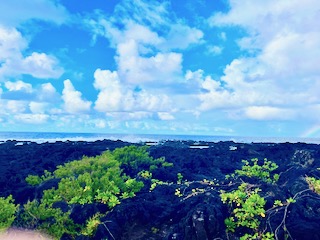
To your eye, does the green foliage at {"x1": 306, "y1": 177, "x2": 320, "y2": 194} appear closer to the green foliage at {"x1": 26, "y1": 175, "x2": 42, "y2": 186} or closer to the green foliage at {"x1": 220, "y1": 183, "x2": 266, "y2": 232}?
Result: the green foliage at {"x1": 220, "y1": 183, "x2": 266, "y2": 232}

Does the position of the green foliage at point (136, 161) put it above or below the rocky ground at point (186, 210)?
above

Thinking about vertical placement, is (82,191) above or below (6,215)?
above

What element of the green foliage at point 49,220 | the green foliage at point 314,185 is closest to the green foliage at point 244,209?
the green foliage at point 314,185

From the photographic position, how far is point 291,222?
40.5 feet

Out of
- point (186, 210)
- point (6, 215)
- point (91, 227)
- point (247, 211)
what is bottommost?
point (91, 227)

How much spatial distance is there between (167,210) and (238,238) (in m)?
3.10

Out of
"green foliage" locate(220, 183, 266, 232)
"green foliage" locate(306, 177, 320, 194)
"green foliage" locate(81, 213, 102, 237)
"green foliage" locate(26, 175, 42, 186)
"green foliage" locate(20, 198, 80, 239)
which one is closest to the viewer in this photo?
"green foliage" locate(220, 183, 266, 232)

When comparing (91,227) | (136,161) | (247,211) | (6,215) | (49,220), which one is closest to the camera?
(247,211)

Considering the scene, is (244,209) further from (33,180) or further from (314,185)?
(33,180)

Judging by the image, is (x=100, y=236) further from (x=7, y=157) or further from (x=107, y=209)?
(x=7, y=157)

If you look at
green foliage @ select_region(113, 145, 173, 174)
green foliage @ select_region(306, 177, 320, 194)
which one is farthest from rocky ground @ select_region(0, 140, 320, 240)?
green foliage @ select_region(113, 145, 173, 174)

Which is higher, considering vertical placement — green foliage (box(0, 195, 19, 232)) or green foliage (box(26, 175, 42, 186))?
green foliage (box(26, 175, 42, 186))

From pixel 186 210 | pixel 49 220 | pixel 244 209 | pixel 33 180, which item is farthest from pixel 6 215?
pixel 244 209

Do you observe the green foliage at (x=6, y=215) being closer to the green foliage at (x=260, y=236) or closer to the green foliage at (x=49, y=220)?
the green foliage at (x=49, y=220)
